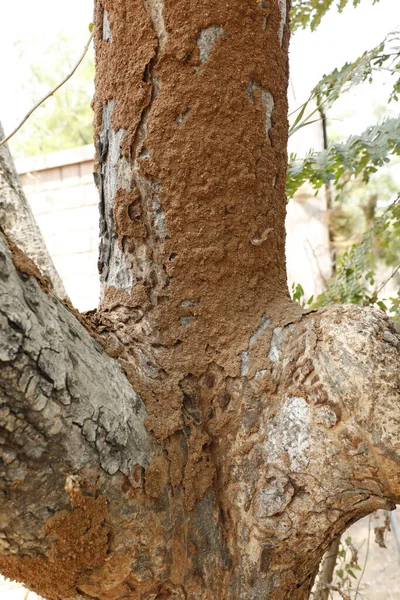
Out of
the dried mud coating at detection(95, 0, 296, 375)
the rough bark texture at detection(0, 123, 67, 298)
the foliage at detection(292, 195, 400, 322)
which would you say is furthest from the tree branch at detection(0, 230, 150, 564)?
the foliage at detection(292, 195, 400, 322)

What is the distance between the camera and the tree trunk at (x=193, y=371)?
3.38ft

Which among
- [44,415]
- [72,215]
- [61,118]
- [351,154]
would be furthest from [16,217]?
[61,118]

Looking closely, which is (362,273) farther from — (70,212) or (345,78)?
(70,212)

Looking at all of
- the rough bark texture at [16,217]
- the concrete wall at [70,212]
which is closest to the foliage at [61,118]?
the concrete wall at [70,212]

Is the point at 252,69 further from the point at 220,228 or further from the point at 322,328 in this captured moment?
the point at 322,328

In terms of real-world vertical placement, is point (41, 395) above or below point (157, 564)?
above

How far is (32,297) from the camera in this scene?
0.97 m

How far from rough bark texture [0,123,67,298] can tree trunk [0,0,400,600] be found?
2.80 feet

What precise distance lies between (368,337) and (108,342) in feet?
1.63

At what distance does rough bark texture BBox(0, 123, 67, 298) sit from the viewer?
7.32 feet

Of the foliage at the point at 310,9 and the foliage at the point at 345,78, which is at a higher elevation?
the foliage at the point at 310,9

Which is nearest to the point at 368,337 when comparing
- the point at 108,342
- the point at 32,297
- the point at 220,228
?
the point at 220,228

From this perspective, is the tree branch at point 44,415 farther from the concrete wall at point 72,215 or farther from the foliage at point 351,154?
the concrete wall at point 72,215

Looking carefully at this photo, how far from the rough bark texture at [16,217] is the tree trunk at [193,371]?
85 cm
